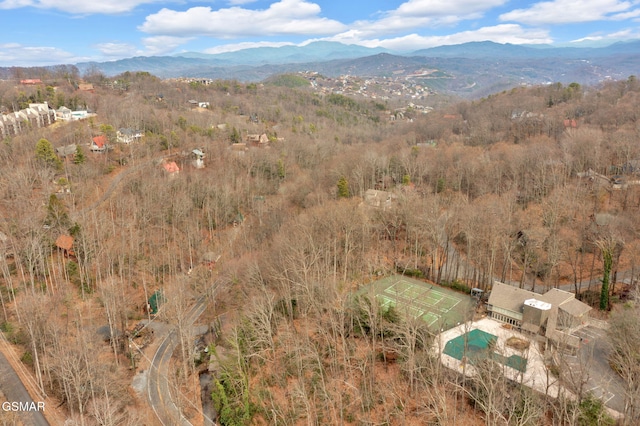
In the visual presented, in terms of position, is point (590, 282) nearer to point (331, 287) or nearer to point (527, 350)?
point (527, 350)

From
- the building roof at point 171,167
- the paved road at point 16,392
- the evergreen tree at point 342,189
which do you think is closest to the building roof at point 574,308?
the evergreen tree at point 342,189

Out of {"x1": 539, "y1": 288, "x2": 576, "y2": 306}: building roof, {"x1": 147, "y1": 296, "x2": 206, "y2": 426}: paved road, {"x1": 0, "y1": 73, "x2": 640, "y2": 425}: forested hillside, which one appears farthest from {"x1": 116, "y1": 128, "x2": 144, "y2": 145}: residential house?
{"x1": 539, "y1": 288, "x2": 576, "y2": 306}: building roof

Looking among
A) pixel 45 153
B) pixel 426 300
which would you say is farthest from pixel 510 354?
pixel 45 153

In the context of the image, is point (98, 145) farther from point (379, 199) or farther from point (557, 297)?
point (557, 297)

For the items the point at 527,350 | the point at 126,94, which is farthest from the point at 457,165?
the point at 126,94

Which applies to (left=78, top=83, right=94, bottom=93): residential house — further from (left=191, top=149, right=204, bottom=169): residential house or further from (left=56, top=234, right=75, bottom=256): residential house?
(left=56, top=234, right=75, bottom=256): residential house

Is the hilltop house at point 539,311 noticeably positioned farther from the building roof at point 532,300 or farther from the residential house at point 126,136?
the residential house at point 126,136
